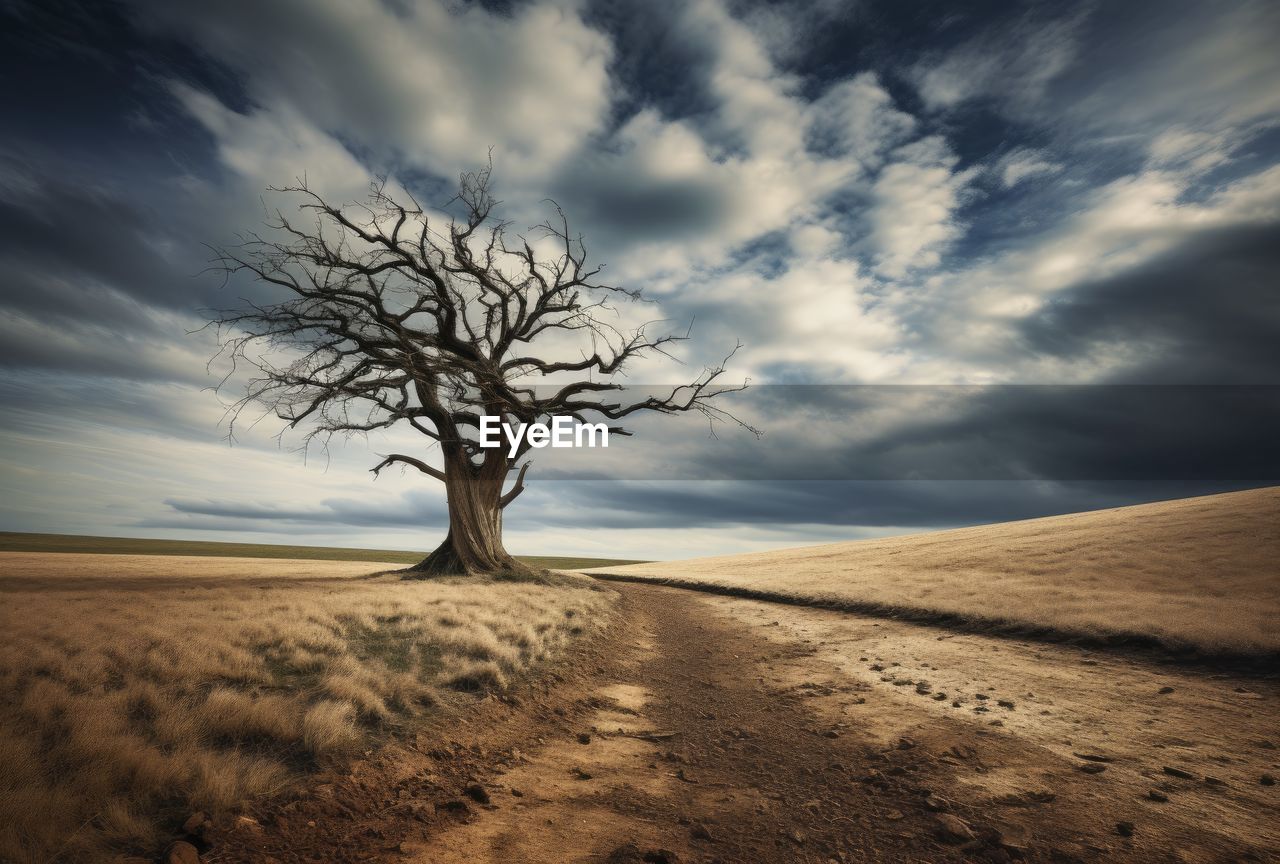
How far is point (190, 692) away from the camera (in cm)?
518

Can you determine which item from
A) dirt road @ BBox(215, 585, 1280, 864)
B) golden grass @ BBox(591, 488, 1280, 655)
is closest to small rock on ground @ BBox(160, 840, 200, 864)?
dirt road @ BBox(215, 585, 1280, 864)

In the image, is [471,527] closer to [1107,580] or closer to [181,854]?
[181,854]

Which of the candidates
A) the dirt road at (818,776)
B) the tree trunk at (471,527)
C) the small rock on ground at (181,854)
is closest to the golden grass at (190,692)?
the small rock on ground at (181,854)

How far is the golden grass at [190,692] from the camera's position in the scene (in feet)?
10.8

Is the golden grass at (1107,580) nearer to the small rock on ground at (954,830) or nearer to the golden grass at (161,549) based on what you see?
the small rock on ground at (954,830)

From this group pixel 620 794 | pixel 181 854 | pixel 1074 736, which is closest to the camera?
pixel 181 854

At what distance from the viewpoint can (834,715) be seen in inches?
272

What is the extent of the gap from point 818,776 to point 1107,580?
1731 centimetres

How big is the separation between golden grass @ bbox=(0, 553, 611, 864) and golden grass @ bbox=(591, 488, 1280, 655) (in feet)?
38.7

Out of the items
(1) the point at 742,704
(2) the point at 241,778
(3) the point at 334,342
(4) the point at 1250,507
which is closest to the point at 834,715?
(1) the point at 742,704

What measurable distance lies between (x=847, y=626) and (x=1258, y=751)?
8.99 metres

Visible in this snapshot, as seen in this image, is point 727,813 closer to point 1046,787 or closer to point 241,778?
point 1046,787

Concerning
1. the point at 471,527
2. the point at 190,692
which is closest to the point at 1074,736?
the point at 190,692

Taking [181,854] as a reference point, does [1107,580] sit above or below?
above
